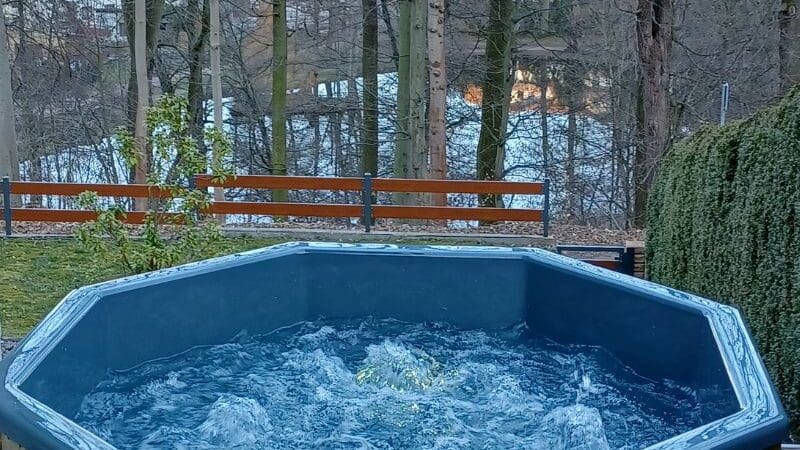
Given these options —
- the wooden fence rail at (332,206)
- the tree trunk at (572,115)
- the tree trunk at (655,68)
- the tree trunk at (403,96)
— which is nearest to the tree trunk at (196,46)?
the tree trunk at (403,96)

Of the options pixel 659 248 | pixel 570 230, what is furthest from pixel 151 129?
pixel 570 230

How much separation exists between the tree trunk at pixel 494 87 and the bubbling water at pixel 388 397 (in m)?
7.10

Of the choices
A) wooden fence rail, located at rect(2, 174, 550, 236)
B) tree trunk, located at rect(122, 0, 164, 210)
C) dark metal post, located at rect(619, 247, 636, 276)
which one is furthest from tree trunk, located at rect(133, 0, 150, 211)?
dark metal post, located at rect(619, 247, 636, 276)

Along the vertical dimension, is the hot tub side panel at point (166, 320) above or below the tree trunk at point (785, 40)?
below

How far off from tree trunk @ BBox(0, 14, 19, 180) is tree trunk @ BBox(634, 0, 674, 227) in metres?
7.97

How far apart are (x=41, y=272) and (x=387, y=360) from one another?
3929mm

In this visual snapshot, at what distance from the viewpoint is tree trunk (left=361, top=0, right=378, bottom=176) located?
43.3 ft

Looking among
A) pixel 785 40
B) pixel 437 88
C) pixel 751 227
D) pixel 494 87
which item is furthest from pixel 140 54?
pixel 785 40

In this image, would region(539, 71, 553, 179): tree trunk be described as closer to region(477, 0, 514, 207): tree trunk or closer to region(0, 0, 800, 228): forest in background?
region(0, 0, 800, 228): forest in background

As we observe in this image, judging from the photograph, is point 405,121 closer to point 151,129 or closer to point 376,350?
point 151,129

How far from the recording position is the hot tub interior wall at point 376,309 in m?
3.94

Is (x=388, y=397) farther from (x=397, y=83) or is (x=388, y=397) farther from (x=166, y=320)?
(x=397, y=83)

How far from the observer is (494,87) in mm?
11867

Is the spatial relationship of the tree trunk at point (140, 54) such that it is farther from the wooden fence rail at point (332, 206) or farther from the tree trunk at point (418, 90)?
the tree trunk at point (418, 90)
